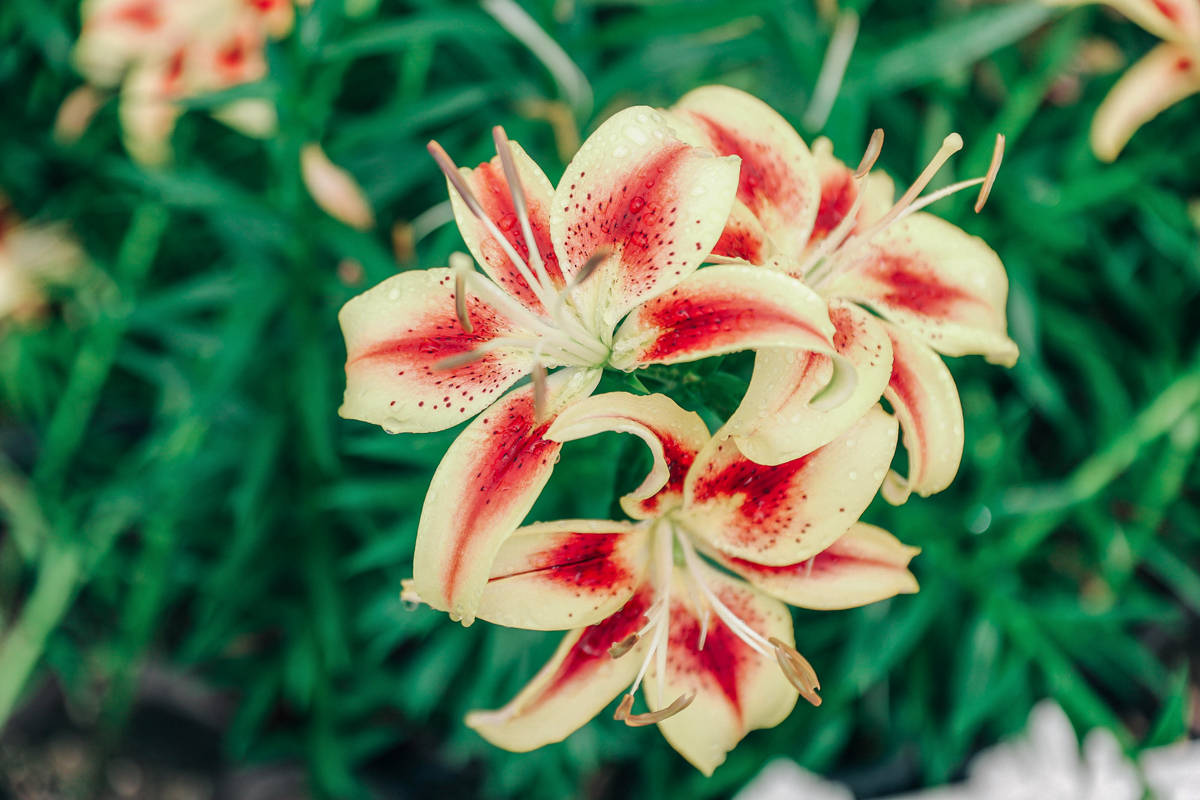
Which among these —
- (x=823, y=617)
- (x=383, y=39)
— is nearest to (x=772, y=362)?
(x=383, y=39)

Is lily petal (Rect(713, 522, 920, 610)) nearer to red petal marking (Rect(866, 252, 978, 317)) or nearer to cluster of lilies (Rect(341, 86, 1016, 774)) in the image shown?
cluster of lilies (Rect(341, 86, 1016, 774))

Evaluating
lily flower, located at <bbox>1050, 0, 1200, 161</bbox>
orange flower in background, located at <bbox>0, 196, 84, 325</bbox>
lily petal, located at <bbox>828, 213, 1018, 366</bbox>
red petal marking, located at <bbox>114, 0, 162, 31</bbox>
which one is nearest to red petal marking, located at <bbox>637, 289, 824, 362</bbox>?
lily petal, located at <bbox>828, 213, 1018, 366</bbox>

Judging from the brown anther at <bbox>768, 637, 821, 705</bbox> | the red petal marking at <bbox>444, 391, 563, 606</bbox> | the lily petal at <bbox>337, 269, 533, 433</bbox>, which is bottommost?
the brown anther at <bbox>768, 637, 821, 705</bbox>

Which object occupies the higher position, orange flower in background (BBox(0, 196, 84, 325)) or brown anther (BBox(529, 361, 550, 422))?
brown anther (BBox(529, 361, 550, 422))

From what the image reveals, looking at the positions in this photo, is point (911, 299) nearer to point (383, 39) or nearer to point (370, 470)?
point (383, 39)

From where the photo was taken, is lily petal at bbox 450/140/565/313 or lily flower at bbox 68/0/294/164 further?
lily flower at bbox 68/0/294/164

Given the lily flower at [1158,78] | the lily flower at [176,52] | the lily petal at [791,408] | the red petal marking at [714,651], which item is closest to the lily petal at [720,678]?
the red petal marking at [714,651]

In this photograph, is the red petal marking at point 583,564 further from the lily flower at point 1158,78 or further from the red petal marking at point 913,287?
the lily flower at point 1158,78
